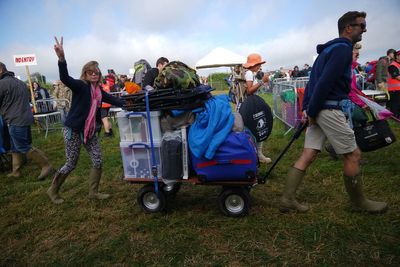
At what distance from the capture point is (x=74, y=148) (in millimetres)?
4148

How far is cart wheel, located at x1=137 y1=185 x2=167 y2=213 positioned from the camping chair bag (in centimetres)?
255

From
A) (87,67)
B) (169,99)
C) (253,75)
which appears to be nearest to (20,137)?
(87,67)

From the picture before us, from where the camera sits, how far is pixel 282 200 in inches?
139

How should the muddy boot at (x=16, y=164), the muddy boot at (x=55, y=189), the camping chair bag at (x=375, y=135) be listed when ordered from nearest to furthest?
the camping chair bag at (x=375, y=135) < the muddy boot at (x=55, y=189) < the muddy boot at (x=16, y=164)

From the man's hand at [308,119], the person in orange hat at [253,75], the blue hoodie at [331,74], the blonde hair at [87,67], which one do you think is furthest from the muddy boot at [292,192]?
the blonde hair at [87,67]

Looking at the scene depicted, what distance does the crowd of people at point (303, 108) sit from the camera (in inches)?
120

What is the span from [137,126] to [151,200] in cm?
96

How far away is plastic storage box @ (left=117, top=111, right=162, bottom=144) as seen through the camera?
3.45 metres

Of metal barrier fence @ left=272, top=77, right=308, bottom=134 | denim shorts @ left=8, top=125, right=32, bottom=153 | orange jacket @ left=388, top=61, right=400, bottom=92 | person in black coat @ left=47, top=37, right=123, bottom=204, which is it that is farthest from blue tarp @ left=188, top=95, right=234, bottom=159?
orange jacket @ left=388, top=61, right=400, bottom=92

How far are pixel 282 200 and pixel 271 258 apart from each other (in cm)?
94

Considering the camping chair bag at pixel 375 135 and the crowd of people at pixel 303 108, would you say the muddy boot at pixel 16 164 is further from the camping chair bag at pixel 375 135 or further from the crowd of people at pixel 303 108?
the camping chair bag at pixel 375 135

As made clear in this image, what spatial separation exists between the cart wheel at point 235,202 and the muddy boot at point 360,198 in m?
1.11

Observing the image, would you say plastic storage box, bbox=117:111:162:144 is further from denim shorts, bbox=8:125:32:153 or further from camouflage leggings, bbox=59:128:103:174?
denim shorts, bbox=8:125:32:153

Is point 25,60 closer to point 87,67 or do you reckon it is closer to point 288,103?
point 87,67
